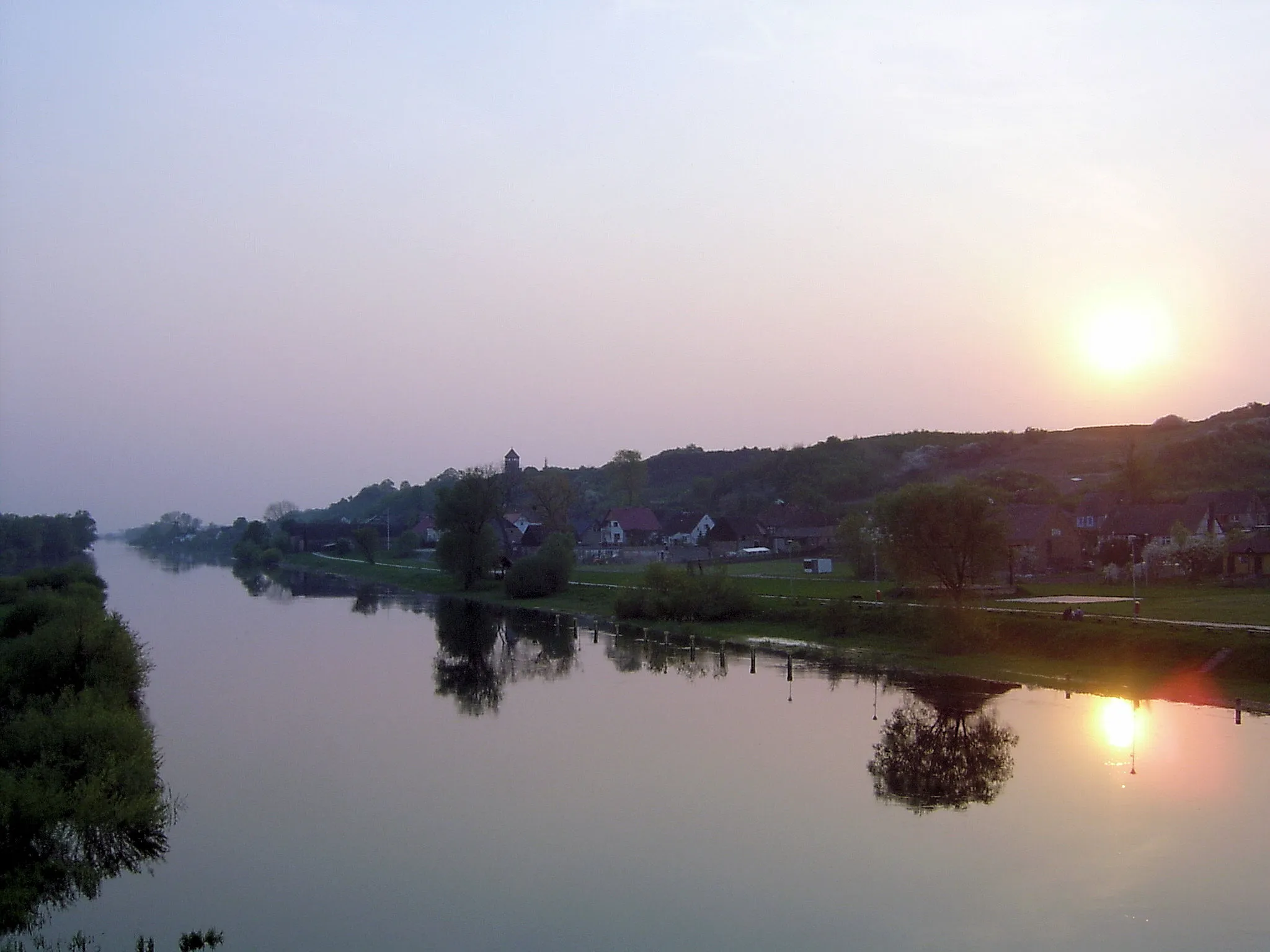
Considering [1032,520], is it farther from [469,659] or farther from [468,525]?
[468,525]

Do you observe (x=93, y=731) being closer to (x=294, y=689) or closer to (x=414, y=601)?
(x=294, y=689)

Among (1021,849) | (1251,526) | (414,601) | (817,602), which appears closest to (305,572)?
(414,601)

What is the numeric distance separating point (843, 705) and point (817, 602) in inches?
699

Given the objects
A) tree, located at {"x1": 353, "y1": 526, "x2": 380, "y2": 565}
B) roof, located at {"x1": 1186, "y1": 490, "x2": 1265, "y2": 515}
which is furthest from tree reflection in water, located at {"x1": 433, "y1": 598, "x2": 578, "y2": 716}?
tree, located at {"x1": 353, "y1": 526, "x2": 380, "y2": 565}

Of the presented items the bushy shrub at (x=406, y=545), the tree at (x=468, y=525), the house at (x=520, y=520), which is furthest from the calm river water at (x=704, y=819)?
the bushy shrub at (x=406, y=545)

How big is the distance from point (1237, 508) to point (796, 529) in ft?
125

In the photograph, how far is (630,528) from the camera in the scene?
11519 cm

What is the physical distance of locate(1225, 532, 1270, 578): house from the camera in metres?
53.3

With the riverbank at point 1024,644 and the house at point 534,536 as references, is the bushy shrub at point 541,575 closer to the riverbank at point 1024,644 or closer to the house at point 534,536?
the riverbank at point 1024,644

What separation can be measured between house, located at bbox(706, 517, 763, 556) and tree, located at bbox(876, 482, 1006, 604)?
156 ft

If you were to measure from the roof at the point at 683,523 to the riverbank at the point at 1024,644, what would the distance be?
165ft

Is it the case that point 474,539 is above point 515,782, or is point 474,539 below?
above

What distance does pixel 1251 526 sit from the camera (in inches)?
2707

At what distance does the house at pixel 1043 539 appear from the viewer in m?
62.6
